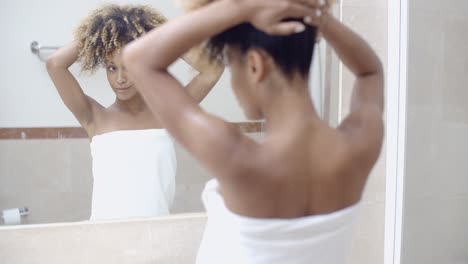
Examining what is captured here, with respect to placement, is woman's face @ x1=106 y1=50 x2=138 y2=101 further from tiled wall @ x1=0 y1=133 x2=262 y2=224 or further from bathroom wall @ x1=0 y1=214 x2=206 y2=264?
bathroom wall @ x1=0 y1=214 x2=206 y2=264

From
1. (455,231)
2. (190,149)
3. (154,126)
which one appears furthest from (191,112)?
(455,231)

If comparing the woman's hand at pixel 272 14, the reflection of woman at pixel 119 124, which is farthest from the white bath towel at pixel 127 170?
the woman's hand at pixel 272 14

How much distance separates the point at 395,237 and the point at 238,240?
0.87m

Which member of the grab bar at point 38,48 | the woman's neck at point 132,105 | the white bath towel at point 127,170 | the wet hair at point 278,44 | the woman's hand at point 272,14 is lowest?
the white bath towel at point 127,170

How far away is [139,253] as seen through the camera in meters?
1.00

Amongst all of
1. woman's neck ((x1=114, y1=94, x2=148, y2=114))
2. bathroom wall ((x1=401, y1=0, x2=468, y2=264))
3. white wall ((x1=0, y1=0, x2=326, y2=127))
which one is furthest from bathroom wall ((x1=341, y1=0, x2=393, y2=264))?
woman's neck ((x1=114, y1=94, x2=148, y2=114))

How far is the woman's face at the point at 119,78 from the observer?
0.94 m

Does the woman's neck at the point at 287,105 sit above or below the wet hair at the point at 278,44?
below

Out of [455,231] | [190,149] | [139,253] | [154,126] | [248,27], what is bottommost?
[455,231]

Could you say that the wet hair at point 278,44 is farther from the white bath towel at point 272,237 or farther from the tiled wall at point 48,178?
the tiled wall at point 48,178

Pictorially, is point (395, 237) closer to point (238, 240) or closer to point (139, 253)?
point (139, 253)

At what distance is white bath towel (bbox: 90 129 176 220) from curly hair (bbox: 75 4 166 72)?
17 centimetres

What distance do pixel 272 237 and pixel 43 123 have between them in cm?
69

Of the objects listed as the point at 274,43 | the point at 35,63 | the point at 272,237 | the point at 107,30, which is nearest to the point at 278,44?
the point at 274,43
